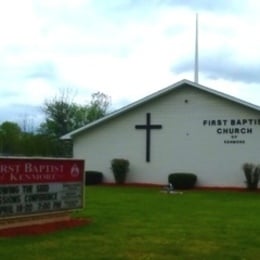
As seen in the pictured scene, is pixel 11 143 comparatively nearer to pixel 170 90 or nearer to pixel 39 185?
pixel 170 90

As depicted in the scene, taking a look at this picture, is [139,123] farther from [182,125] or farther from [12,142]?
[12,142]

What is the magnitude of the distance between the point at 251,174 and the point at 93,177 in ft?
30.5

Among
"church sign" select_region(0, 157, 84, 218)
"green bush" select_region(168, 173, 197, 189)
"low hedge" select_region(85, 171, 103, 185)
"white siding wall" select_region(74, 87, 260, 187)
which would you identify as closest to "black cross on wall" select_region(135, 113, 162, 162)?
"white siding wall" select_region(74, 87, 260, 187)

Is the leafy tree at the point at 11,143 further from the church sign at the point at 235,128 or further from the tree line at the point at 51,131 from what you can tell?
the church sign at the point at 235,128

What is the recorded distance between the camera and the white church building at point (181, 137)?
3494cm

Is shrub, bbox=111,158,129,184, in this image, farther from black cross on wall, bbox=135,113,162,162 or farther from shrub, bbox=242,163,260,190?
shrub, bbox=242,163,260,190

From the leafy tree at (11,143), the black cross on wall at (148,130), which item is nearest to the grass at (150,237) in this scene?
the black cross on wall at (148,130)

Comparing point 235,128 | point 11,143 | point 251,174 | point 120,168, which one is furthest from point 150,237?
point 11,143

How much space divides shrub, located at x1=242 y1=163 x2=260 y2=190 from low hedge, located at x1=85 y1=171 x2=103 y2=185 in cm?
883

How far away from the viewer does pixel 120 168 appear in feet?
123

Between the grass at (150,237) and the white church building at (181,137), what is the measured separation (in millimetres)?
14862

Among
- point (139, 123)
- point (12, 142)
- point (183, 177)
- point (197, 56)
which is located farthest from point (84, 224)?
point (12, 142)

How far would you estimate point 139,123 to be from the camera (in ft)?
124

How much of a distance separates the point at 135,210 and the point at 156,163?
17.4 meters
